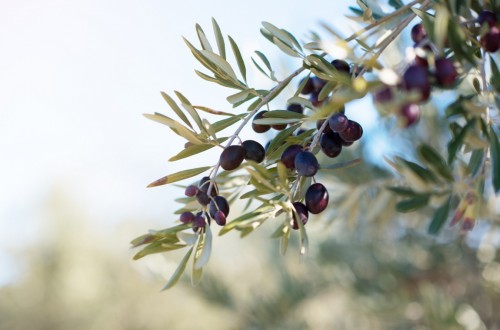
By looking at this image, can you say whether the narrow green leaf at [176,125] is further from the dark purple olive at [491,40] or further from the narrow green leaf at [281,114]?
the dark purple olive at [491,40]

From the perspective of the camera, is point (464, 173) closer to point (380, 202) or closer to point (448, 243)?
point (380, 202)

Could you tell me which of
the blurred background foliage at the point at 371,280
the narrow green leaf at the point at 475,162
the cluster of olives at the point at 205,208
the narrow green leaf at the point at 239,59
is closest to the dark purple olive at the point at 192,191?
the cluster of olives at the point at 205,208

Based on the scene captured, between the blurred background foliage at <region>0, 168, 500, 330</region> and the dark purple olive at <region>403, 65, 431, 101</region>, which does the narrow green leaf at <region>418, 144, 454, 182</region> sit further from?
the blurred background foliage at <region>0, 168, 500, 330</region>

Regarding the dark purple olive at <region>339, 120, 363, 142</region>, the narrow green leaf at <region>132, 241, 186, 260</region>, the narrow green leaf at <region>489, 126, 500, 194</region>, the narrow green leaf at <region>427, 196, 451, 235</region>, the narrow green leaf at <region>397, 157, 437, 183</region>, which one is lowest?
the narrow green leaf at <region>427, 196, 451, 235</region>

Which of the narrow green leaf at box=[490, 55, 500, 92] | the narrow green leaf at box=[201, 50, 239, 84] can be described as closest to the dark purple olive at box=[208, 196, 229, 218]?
the narrow green leaf at box=[201, 50, 239, 84]

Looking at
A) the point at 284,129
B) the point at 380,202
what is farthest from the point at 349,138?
the point at 380,202

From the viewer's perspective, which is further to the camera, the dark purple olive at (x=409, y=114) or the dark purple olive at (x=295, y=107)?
the dark purple olive at (x=295, y=107)

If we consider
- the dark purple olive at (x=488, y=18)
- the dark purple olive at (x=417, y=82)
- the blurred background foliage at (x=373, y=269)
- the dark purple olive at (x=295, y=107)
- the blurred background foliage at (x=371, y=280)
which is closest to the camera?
the dark purple olive at (x=417, y=82)

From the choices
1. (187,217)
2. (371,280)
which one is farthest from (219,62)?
(371,280)
